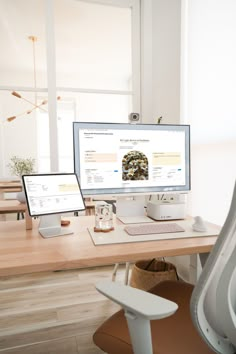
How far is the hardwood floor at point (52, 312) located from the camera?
1.58m

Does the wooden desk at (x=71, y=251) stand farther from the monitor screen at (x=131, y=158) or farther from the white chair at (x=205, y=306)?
the monitor screen at (x=131, y=158)

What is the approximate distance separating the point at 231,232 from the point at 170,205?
89cm

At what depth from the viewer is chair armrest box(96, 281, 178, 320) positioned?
0.58 meters

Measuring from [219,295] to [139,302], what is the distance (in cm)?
20

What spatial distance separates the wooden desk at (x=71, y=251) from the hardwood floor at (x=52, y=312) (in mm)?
865

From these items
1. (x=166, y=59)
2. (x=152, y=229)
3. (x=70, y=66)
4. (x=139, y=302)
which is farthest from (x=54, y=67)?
(x=70, y=66)

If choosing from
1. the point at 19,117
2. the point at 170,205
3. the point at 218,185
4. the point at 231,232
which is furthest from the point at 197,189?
the point at 19,117

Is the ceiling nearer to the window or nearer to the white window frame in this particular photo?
the window

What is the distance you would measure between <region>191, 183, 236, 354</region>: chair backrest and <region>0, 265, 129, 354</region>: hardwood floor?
1144 millimetres

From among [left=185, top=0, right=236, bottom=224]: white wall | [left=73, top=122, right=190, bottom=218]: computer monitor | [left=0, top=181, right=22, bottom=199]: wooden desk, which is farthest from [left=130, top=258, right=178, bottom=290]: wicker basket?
[left=0, top=181, right=22, bottom=199]: wooden desk

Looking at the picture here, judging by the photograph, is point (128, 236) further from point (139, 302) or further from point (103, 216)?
point (139, 302)

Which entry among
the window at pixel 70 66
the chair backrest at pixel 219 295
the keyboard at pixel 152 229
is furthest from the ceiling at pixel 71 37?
the chair backrest at pixel 219 295

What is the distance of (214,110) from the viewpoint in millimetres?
1652

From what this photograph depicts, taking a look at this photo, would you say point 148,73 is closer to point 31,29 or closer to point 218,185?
point 218,185
